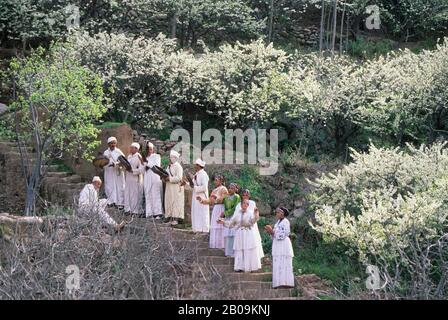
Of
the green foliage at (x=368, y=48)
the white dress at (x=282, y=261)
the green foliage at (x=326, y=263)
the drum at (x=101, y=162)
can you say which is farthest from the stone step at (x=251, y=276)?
the green foliage at (x=368, y=48)

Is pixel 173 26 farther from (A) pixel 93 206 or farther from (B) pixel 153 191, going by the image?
(A) pixel 93 206

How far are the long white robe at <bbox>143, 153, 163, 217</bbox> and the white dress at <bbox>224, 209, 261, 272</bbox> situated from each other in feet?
9.36

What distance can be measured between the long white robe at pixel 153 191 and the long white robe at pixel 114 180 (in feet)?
2.66

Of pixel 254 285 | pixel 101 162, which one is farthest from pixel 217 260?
pixel 101 162

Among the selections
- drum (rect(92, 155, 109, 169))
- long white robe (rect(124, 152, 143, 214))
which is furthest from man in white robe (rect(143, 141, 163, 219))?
drum (rect(92, 155, 109, 169))

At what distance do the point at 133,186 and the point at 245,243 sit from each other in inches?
155

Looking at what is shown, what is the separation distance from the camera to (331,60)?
2880cm

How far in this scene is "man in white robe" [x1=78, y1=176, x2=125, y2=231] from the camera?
1734 centimetres

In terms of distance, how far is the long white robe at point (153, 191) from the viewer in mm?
20141

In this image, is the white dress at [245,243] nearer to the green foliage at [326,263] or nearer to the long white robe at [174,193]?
the green foliage at [326,263]

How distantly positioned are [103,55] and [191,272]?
11.4m

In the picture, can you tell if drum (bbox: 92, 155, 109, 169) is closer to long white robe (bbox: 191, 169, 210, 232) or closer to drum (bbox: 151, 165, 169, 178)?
drum (bbox: 151, 165, 169, 178)
